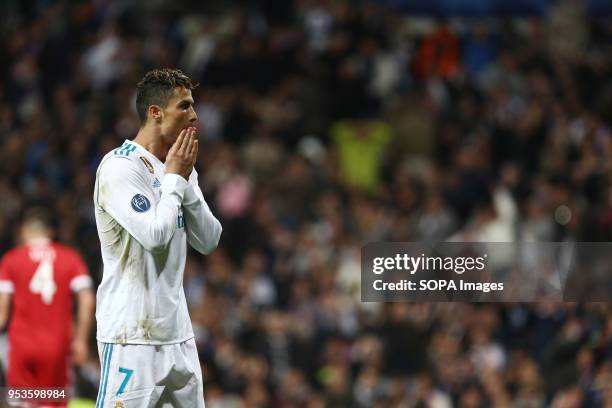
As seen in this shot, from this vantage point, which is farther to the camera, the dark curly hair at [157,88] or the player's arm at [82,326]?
the player's arm at [82,326]

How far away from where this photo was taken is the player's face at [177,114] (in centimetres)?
523

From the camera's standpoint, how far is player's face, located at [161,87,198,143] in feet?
17.2

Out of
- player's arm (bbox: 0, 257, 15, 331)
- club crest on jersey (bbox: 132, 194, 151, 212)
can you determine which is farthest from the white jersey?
player's arm (bbox: 0, 257, 15, 331)

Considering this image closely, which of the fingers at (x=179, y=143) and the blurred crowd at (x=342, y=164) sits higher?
the blurred crowd at (x=342, y=164)

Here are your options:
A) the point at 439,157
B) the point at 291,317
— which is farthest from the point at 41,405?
the point at 439,157

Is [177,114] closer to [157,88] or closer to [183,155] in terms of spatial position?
[157,88]

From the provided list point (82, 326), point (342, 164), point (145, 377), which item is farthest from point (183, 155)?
point (342, 164)

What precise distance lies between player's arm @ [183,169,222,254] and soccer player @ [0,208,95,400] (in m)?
4.06

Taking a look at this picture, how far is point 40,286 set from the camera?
9328 mm

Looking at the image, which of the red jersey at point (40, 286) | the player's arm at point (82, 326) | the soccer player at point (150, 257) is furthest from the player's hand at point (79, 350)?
the soccer player at point (150, 257)

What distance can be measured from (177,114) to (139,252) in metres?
0.61

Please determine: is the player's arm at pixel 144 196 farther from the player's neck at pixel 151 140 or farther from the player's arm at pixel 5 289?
the player's arm at pixel 5 289

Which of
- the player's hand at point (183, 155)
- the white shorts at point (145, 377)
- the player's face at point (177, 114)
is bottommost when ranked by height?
the white shorts at point (145, 377)

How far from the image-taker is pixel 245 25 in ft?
54.0
